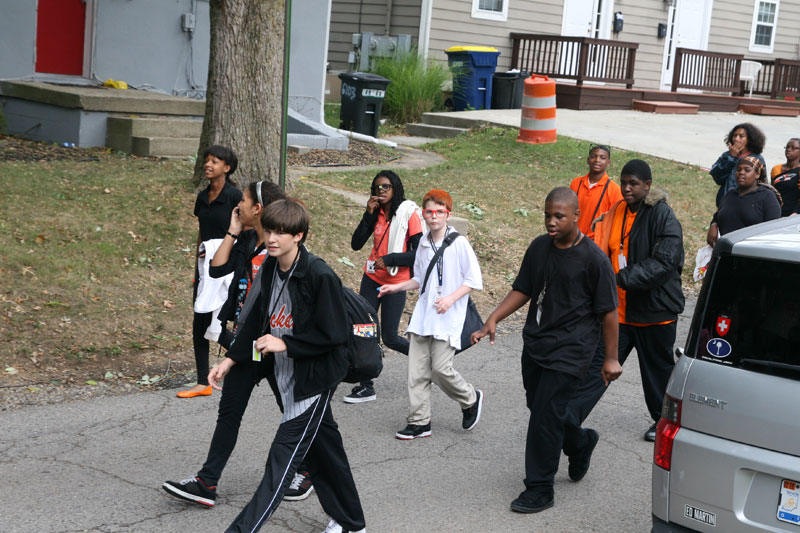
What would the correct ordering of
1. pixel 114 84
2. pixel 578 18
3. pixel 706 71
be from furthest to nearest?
pixel 706 71 < pixel 578 18 < pixel 114 84

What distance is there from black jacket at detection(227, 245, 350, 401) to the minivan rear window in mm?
1567

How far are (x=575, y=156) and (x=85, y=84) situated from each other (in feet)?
27.1

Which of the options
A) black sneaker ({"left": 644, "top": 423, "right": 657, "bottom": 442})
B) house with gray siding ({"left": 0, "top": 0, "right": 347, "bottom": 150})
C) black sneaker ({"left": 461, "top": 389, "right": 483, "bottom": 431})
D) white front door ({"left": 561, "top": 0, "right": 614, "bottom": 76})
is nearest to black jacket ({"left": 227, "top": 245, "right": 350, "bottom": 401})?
black sneaker ({"left": 461, "top": 389, "right": 483, "bottom": 431})

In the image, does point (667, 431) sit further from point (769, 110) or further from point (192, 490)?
point (769, 110)

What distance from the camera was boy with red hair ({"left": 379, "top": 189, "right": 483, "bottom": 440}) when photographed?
6.20 meters

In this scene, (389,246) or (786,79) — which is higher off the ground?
(786,79)

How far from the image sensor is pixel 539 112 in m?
17.5

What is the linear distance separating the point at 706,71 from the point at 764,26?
5.06 metres

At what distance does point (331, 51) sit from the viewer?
23094 millimetres

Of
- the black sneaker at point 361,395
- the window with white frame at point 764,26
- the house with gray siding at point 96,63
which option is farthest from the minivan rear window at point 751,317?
the window with white frame at point 764,26

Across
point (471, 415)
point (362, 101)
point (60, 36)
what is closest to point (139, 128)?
point (60, 36)

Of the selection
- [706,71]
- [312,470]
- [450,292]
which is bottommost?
[312,470]

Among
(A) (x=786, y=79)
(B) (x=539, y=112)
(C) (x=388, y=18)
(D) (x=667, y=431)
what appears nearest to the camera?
(D) (x=667, y=431)

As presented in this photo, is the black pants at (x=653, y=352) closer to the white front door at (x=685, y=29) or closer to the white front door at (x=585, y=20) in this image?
the white front door at (x=585, y=20)
